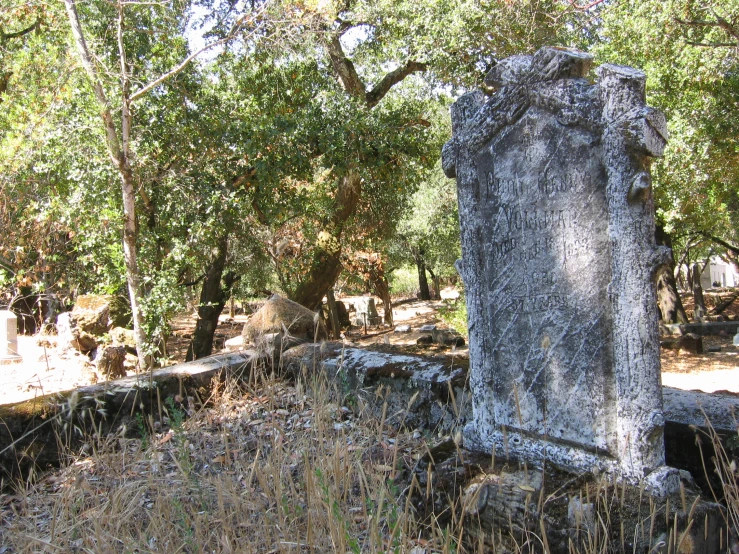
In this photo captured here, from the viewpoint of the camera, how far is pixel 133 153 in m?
8.16

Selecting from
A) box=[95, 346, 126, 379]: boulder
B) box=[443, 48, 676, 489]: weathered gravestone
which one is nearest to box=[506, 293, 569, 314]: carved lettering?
box=[443, 48, 676, 489]: weathered gravestone

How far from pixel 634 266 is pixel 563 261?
392 millimetres

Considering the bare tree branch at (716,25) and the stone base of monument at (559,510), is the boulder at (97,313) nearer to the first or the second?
the stone base of monument at (559,510)

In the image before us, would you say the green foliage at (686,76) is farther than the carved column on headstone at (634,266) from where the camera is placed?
Yes

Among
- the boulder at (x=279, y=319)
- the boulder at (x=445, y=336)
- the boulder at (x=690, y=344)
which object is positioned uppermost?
the boulder at (x=279, y=319)

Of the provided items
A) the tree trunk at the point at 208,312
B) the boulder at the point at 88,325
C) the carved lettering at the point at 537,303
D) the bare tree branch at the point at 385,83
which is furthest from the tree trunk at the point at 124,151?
the carved lettering at the point at 537,303

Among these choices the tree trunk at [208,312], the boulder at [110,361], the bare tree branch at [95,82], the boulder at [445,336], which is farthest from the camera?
the boulder at [445,336]

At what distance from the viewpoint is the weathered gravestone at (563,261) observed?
288 centimetres

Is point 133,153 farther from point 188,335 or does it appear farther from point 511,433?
point 188,335

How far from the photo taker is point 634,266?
2.89 m

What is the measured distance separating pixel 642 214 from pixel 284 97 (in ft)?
26.5

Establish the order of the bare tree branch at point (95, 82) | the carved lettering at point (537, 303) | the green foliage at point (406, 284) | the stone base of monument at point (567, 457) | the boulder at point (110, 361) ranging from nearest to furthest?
the stone base of monument at point (567, 457) → the carved lettering at point (537, 303) → the bare tree branch at point (95, 82) → the boulder at point (110, 361) → the green foliage at point (406, 284)

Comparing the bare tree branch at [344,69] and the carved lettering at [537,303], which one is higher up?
the bare tree branch at [344,69]

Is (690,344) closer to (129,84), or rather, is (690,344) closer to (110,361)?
(110,361)
